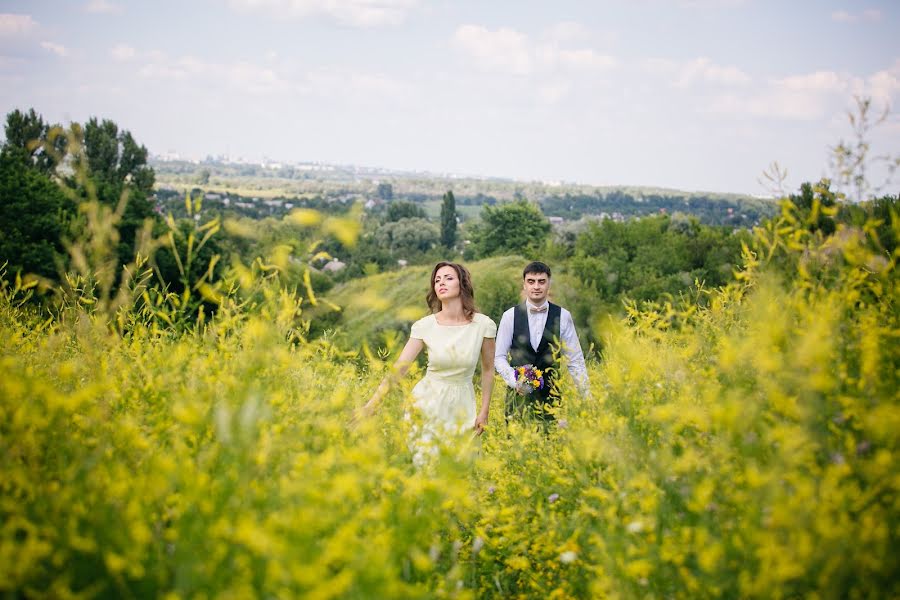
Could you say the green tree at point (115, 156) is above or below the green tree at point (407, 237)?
above

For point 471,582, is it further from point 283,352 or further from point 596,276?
point 596,276

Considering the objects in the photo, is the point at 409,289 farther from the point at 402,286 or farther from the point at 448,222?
the point at 448,222

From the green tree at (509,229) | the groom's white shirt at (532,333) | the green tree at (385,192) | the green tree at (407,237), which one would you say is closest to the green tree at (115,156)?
the green tree at (407,237)

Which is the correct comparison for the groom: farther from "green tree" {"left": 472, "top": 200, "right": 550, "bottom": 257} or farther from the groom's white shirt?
"green tree" {"left": 472, "top": 200, "right": 550, "bottom": 257}

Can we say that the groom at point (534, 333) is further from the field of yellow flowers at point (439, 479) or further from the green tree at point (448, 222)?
the green tree at point (448, 222)

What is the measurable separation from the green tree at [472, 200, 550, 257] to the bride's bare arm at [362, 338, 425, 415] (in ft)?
236

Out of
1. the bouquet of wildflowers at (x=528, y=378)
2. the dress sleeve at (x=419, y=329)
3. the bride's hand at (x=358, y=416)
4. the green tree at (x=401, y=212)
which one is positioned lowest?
the bouquet of wildflowers at (x=528, y=378)

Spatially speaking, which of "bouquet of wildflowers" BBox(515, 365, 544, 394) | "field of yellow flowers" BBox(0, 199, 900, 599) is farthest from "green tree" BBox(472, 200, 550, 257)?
"field of yellow flowers" BBox(0, 199, 900, 599)

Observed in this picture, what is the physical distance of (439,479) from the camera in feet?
8.50

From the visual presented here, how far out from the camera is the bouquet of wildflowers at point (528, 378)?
17.0 ft

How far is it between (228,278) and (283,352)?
0.72m

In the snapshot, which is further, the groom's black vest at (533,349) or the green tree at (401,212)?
the green tree at (401,212)

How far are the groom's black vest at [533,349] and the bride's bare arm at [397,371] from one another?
107 centimetres

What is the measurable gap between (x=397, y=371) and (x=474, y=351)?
1423 mm
